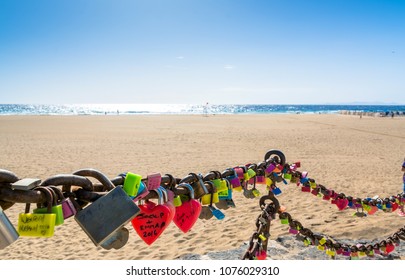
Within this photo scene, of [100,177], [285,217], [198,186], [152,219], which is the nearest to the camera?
[100,177]

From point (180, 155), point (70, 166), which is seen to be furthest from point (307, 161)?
point (70, 166)

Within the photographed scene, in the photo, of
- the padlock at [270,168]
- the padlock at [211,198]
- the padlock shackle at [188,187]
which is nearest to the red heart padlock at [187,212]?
the padlock shackle at [188,187]

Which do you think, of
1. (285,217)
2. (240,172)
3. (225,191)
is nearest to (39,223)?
(225,191)

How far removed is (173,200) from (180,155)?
14.5 m

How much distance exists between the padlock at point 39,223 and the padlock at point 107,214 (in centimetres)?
8

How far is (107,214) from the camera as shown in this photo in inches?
44.5

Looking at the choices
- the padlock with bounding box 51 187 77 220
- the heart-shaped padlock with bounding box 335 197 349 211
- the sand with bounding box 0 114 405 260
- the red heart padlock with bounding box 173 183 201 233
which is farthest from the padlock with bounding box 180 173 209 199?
the sand with bounding box 0 114 405 260

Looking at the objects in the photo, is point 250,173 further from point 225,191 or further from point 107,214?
point 107,214

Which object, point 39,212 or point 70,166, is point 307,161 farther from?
point 39,212

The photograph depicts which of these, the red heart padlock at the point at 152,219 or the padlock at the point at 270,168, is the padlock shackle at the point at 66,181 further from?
the padlock at the point at 270,168

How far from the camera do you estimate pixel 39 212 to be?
1.10 m

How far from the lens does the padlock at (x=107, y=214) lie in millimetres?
1114

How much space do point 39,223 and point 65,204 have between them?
0.10 meters
